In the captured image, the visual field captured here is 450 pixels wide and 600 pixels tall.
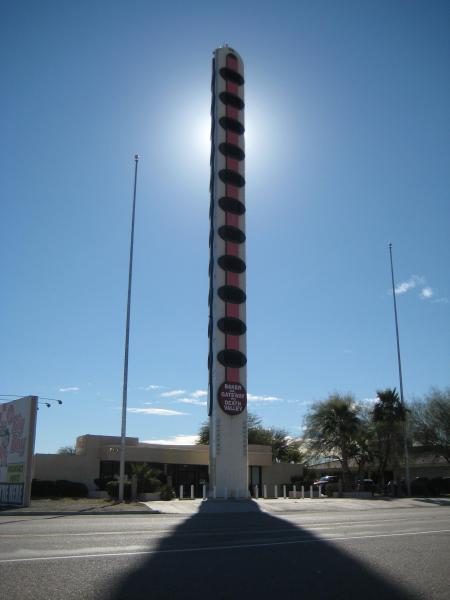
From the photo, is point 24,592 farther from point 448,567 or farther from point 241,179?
point 241,179

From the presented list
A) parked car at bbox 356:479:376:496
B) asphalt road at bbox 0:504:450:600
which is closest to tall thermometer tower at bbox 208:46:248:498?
parked car at bbox 356:479:376:496

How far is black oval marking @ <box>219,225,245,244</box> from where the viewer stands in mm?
35250

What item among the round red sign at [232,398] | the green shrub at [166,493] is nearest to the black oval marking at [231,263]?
the round red sign at [232,398]

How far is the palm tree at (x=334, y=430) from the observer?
140 ft

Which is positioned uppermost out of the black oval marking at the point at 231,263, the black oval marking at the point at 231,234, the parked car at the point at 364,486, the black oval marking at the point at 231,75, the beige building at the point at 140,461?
the black oval marking at the point at 231,75

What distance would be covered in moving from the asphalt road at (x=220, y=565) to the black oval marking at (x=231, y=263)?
2225cm

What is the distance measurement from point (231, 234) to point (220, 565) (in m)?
27.8

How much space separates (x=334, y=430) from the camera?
43406 mm

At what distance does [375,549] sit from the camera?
10.7 meters

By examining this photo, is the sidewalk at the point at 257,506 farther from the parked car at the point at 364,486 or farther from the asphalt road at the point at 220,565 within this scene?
the asphalt road at the point at 220,565

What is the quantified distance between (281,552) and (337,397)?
37408mm

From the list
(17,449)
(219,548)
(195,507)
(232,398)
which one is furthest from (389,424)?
(219,548)

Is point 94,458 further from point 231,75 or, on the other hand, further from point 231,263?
point 231,75

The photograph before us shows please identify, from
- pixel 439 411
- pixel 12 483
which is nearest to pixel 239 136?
pixel 12 483
